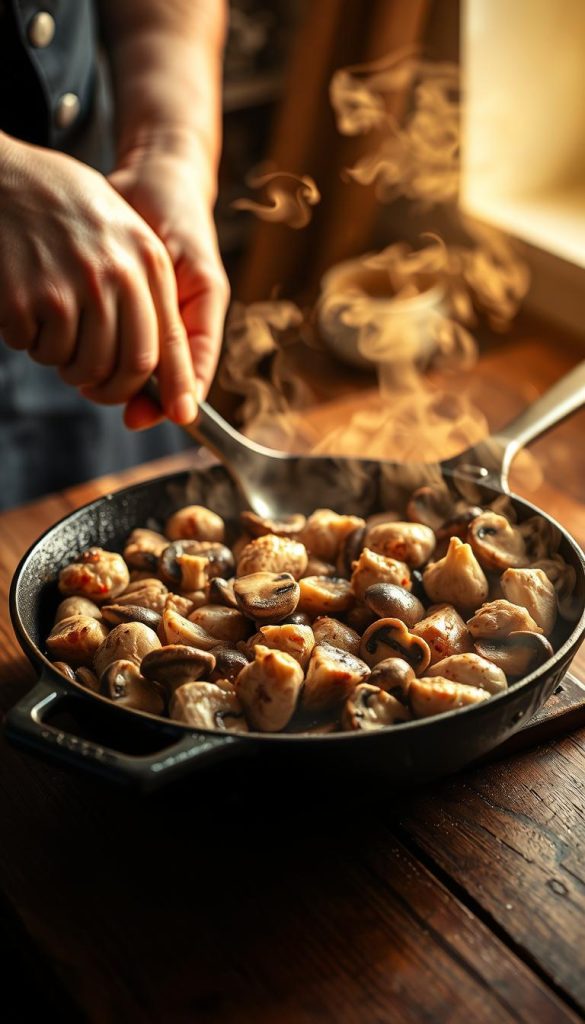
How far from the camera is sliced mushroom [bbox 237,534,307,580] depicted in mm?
957

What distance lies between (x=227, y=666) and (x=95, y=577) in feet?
0.61

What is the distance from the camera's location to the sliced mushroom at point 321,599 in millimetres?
927

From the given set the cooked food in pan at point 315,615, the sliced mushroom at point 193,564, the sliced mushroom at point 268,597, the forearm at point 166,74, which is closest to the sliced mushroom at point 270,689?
the cooked food in pan at point 315,615

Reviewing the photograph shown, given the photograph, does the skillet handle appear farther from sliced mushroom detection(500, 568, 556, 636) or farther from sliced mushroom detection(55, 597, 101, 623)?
sliced mushroom detection(500, 568, 556, 636)

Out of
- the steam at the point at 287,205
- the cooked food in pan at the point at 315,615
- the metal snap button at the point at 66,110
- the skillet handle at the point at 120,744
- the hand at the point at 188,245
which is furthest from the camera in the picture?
the steam at the point at 287,205

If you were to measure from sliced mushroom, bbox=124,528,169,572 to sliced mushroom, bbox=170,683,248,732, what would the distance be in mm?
245

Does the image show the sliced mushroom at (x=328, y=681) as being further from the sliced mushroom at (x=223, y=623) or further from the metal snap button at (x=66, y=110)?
the metal snap button at (x=66, y=110)

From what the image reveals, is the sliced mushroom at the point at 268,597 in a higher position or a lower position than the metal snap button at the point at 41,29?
lower

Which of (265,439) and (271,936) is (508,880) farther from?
(265,439)

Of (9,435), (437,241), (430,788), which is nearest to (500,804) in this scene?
(430,788)

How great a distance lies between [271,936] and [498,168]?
2016 millimetres

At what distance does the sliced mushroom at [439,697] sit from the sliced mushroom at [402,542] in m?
0.22

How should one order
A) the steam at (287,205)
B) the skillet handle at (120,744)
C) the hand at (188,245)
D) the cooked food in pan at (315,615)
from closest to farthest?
the skillet handle at (120,744) < the cooked food in pan at (315,615) < the hand at (188,245) < the steam at (287,205)

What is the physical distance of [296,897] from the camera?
0.78 meters
